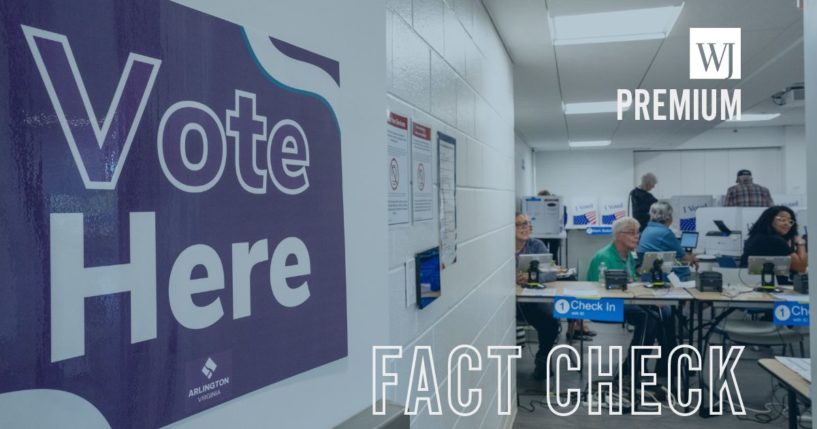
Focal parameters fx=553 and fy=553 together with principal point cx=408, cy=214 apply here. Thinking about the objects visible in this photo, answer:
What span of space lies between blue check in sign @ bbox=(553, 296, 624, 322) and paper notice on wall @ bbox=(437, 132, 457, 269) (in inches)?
88.5

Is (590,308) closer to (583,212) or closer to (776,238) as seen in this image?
(776,238)

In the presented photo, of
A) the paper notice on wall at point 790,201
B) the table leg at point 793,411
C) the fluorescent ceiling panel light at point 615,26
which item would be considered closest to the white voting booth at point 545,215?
the paper notice on wall at point 790,201

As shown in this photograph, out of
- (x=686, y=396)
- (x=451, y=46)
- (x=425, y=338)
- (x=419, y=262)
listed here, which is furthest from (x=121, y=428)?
(x=686, y=396)

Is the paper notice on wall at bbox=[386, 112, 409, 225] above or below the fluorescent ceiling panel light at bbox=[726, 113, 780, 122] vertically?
below

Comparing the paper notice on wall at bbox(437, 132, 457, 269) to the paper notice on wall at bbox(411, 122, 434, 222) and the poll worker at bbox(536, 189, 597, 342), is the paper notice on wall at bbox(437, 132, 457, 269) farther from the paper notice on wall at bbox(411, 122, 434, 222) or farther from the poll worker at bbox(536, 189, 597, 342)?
the poll worker at bbox(536, 189, 597, 342)

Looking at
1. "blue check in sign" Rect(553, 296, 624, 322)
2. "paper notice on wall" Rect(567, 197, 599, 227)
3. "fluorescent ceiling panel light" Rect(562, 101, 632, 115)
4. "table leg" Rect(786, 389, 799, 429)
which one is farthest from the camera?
"paper notice on wall" Rect(567, 197, 599, 227)

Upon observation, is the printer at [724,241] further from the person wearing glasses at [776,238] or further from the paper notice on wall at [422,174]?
the paper notice on wall at [422,174]

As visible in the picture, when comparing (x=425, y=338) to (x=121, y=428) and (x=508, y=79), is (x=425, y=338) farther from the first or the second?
(x=508, y=79)

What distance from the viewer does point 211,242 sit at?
2.32 ft

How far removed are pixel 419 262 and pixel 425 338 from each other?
0.27 metres

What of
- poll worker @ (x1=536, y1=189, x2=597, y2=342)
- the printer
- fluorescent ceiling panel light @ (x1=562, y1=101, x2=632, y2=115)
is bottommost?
poll worker @ (x1=536, y1=189, x2=597, y2=342)

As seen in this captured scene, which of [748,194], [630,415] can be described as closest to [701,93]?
[748,194]

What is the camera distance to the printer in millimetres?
6527

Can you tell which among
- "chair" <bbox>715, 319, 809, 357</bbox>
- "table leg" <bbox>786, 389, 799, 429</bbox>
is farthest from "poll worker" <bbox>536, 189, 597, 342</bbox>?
"table leg" <bbox>786, 389, 799, 429</bbox>
